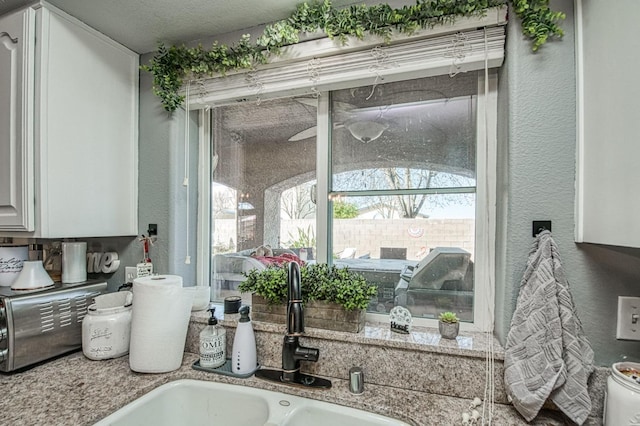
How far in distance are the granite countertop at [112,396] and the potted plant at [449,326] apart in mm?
191

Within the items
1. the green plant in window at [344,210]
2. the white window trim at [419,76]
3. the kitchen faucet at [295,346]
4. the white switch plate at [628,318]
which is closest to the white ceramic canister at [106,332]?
the kitchen faucet at [295,346]

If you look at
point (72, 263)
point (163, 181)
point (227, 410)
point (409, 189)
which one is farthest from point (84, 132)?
point (409, 189)

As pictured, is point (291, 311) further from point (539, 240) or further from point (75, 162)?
point (75, 162)

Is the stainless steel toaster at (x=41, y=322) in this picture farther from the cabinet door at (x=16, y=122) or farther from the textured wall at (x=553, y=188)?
the textured wall at (x=553, y=188)

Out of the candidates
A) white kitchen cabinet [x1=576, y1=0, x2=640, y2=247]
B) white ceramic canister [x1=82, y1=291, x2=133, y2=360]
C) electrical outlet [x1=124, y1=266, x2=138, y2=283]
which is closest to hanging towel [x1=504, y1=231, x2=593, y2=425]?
white kitchen cabinet [x1=576, y1=0, x2=640, y2=247]

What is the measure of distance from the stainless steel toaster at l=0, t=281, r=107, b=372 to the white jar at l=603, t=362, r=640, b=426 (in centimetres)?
179

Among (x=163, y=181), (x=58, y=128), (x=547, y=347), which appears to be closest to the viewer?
(x=547, y=347)

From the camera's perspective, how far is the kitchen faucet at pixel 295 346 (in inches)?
42.0

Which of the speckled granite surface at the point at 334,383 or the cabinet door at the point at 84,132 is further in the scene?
the cabinet door at the point at 84,132

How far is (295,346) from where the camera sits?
1.10 m

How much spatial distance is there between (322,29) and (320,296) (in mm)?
986

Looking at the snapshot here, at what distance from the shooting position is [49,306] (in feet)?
3.96

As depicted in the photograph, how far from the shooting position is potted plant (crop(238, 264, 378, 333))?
115 cm

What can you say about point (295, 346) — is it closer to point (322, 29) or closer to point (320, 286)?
point (320, 286)
